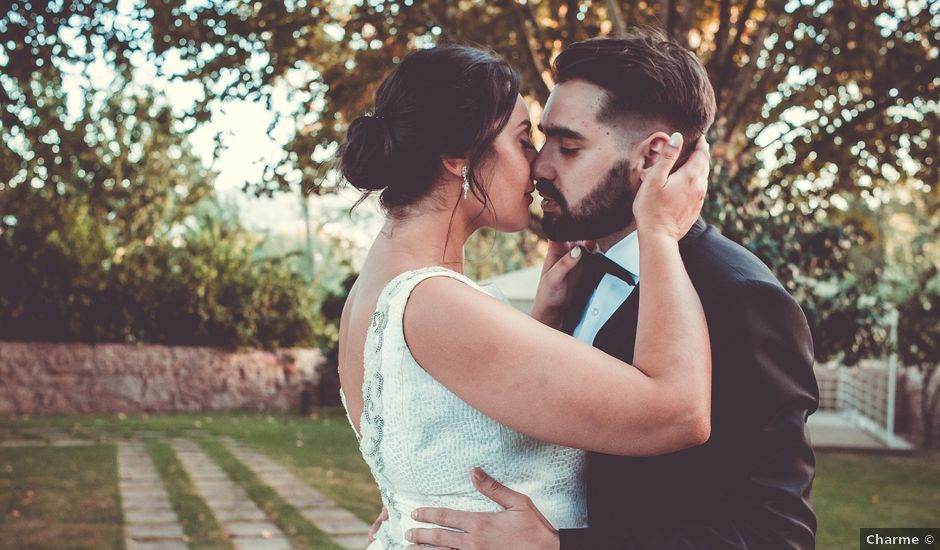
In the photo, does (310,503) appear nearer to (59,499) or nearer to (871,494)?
(59,499)

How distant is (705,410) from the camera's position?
165 centimetres

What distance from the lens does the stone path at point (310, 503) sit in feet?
21.3

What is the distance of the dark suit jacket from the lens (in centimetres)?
174

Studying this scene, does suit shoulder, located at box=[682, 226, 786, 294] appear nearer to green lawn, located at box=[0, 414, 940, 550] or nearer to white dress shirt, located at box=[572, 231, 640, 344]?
white dress shirt, located at box=[572, 231, 640, 344]

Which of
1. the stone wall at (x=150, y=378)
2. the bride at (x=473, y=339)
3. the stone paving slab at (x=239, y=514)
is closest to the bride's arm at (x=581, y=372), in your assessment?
the bride at (x=473, y=339)

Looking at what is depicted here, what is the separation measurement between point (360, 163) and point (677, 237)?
80 cm

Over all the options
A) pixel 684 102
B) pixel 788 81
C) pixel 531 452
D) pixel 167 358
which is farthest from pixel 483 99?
pixel 167 358

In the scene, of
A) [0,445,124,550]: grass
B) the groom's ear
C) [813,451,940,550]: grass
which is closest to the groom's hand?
the groom's ear

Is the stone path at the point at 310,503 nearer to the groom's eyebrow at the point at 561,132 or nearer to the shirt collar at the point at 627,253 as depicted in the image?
the shirt collar at the point at 627,253

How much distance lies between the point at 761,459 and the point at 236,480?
24.4 ft

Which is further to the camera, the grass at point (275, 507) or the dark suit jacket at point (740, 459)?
the grass at point (275, 507)

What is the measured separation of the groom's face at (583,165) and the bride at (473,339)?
9cm

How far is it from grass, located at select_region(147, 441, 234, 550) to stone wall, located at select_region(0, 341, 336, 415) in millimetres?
4455

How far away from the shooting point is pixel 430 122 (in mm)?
2035
